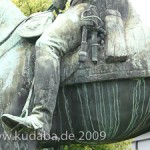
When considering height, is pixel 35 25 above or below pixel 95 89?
above

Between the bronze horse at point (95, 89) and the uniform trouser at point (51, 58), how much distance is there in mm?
113

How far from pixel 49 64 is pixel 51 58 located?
42mm

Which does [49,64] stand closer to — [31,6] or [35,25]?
[35,25]

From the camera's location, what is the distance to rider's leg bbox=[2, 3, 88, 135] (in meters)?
3.17

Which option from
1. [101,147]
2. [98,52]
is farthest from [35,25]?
[101,147]

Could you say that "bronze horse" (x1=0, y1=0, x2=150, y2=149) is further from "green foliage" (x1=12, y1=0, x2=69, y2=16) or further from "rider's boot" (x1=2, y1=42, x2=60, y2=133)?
"green foliage" (x1=12, y1=0, x2=69, y2=16)

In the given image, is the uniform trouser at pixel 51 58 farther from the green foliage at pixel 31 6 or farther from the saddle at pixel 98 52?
the green foliage at pixel 31 6

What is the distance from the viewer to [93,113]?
3.44m

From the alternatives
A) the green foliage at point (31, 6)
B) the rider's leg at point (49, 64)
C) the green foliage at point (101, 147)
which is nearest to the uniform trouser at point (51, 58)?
the rider's leg at point (49, 64)

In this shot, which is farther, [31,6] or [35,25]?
[31,6]

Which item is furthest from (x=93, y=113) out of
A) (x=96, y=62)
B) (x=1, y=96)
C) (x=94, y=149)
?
(x=94, y=149)

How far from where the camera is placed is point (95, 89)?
338 cm

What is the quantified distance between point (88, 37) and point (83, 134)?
0.68m

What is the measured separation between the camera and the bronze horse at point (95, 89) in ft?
11.0
